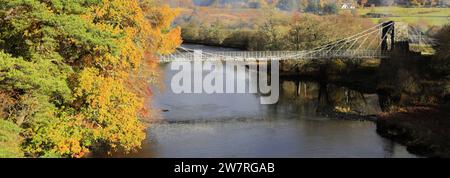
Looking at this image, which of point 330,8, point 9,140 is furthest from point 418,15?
point 9,140

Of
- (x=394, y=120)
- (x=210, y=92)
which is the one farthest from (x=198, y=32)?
(x=394, y=120)

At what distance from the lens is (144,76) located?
1986 cm

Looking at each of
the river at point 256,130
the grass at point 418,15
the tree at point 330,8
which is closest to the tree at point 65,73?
the river at point 256,130

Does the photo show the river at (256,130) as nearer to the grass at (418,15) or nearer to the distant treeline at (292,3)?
the grass at (418,15)

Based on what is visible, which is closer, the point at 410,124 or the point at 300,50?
the point at 410,124

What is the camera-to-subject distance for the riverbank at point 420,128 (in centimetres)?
2098

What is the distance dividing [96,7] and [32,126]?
421cm

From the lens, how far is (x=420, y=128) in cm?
2322

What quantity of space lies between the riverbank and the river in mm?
567

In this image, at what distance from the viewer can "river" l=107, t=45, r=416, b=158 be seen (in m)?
20.5

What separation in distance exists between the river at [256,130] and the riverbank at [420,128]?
1.86ft

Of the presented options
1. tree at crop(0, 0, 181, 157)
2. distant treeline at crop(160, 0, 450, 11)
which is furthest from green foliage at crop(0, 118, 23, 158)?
distant treeline at crop(160, 0, 450, 11)
